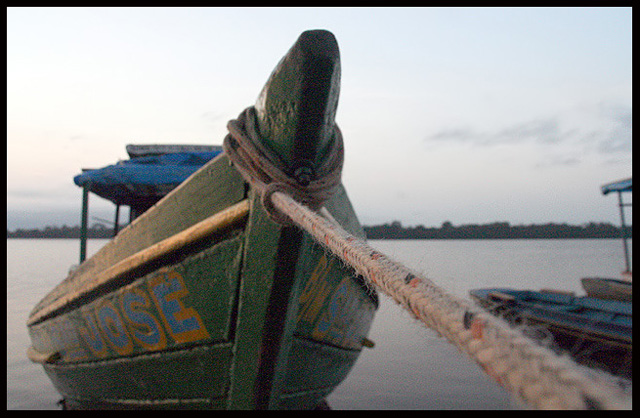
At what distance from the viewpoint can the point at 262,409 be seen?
108 inches

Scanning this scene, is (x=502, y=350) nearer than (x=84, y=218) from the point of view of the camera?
Yes

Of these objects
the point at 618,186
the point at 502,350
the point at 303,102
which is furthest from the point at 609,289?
the point at 502,350

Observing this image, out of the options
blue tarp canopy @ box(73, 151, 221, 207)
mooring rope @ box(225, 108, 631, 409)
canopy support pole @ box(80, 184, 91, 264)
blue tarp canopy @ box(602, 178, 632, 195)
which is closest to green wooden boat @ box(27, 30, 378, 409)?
blue tarp canopy @ box(73, 151, 221, 207)

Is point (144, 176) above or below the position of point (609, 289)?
above

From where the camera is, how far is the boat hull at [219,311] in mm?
2502

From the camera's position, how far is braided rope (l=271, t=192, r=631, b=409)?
0.64m

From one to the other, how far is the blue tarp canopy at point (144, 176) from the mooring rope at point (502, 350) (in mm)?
3595

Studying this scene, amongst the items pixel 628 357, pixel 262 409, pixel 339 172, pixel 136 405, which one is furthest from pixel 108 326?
pixel 628 357

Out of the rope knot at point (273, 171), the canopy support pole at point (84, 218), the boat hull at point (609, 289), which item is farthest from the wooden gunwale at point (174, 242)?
the boat hull at point (609, 289)

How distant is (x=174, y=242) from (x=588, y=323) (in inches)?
298

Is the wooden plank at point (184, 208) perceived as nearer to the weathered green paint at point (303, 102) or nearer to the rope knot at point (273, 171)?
the rope knot at point (273, 171)

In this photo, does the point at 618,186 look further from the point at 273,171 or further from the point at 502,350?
the point at 502,350

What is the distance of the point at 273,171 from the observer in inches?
90.8

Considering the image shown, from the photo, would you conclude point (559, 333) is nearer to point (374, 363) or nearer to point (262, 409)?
point (374, 363)
